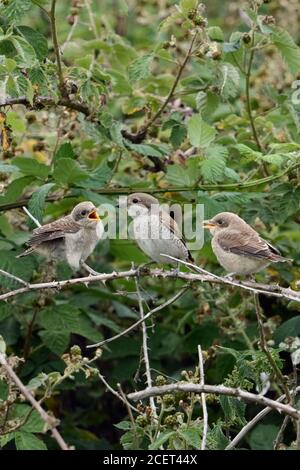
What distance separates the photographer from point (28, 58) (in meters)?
4.34

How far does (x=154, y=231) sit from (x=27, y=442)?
1316 mm

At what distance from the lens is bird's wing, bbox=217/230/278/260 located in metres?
4.85

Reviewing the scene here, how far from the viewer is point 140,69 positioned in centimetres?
531

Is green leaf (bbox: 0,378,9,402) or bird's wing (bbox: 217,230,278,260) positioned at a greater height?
bird's wing (bbox: 217,230,278,260)

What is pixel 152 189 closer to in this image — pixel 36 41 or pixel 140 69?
pixel 140 69

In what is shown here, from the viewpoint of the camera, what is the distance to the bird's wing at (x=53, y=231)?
4836mm

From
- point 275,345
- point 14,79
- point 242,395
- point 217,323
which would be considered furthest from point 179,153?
point 242,395

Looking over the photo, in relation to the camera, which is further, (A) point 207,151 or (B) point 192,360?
(B) point 192,360

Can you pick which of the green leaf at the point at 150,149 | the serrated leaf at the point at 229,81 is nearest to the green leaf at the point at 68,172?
the green leaf at the point at 150,149

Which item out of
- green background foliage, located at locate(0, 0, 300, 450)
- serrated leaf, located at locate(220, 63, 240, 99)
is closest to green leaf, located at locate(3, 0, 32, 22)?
green background foliage, located at locate(0, 0, 300, 450)

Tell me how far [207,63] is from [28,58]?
1.35 meters

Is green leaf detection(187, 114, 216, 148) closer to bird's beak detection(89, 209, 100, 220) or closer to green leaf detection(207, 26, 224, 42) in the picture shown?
green leaf detection(207, 26, 224, 42)

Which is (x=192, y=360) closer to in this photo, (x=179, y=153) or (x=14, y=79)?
(x=179, y=153)

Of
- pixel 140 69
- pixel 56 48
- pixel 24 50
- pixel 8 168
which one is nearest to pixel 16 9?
pixel 24 50
